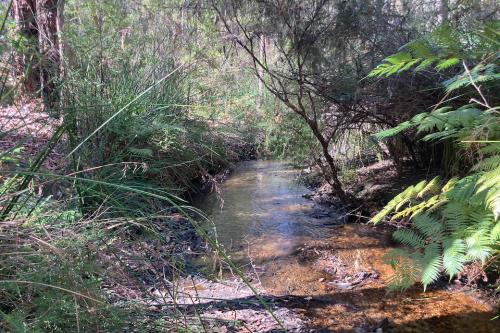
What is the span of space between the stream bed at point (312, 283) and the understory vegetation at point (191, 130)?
0.94ft

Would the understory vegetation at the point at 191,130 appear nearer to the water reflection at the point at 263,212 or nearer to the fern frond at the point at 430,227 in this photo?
the fern frond at the point at 430,227

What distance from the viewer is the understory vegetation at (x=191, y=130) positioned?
1.66 meters

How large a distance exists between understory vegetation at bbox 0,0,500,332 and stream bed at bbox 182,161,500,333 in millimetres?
286

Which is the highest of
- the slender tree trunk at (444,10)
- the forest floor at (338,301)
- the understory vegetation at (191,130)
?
the slender tree trunk at (444,10)

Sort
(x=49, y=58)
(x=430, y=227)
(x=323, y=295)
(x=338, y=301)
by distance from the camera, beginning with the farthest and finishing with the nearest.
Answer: (x=323, y=295) < (x=338, y=301) < (x=49, y=58) < (x=430, y=227)

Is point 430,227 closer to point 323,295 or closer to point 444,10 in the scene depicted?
point 323,295

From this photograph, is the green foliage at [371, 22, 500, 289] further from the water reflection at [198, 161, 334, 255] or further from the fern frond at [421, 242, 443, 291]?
the water reflection at [198, 161, 334, 255]

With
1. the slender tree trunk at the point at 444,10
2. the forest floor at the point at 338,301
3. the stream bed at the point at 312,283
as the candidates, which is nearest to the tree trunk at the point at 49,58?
the stream bed at the point at 312,283

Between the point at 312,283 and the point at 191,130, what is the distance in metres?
2.43

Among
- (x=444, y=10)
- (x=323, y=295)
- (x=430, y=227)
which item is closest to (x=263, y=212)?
(x=323, y=295)

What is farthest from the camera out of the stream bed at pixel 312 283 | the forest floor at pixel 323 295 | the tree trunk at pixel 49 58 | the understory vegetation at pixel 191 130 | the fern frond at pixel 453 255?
the stream bed at pixel 312 283

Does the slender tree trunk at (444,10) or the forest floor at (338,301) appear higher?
the slender tree trunk at (444,10)

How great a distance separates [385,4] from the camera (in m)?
4.85

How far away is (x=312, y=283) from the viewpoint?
3.91 m
